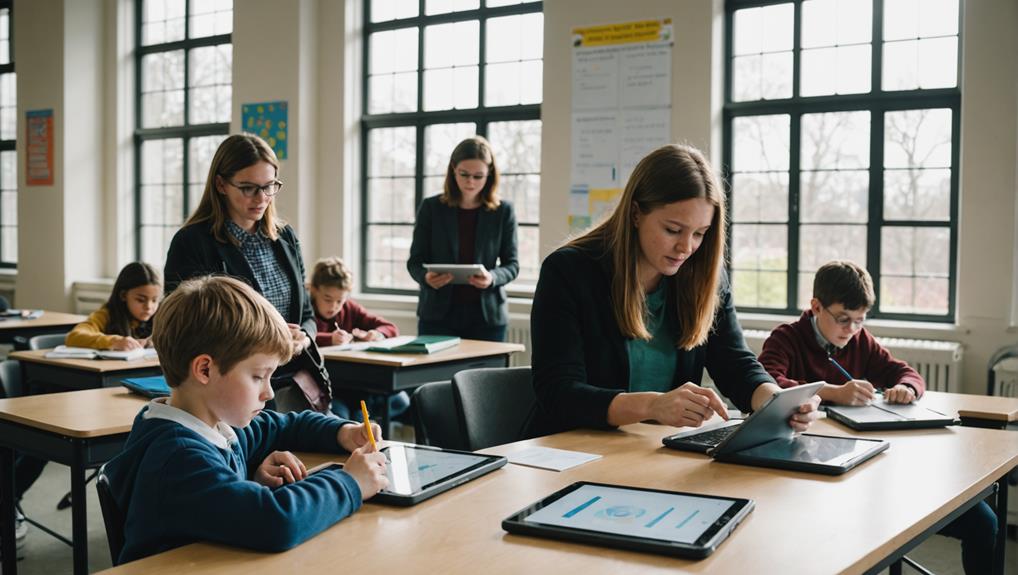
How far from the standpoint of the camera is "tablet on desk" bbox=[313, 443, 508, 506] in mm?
1462

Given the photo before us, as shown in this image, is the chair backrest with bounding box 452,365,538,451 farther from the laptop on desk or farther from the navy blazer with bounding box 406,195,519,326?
the navy blazer with bounding box 406,195,519,326

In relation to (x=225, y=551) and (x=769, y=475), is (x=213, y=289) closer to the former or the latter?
(x=225, y=551)

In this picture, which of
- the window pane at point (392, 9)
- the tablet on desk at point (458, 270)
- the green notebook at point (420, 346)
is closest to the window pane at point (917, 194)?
the tablet on desk at point (458, 270)

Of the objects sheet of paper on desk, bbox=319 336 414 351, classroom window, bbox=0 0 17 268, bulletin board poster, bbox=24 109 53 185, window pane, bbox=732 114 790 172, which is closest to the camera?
sheet of paper on desk, bbox=319 336 414 351

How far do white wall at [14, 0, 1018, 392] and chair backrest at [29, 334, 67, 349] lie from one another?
237 centimetres

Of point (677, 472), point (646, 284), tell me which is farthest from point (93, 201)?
point (677, 472)

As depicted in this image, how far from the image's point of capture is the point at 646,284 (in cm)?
224

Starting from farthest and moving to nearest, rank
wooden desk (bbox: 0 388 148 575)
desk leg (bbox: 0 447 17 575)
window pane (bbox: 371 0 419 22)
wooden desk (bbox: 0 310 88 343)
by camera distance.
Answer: window pane (bbox: 371 0 419 22) < wooden desk (bbox: 0 310 88 343) < desk leg (bbox: 0 447 17 575) < wooden desk (bbox: 0 388 148 575)

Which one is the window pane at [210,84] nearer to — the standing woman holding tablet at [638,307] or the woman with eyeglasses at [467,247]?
the woman with eyeglasses at [467,247]

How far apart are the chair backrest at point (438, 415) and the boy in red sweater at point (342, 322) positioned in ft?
4.47

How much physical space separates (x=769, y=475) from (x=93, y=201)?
24.2 feet

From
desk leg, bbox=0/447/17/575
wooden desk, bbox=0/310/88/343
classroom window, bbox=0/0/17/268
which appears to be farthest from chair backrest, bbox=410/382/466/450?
classroom window, bbox=0/0/17/268

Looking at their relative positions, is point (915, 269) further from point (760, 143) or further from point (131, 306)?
point (131, 306)

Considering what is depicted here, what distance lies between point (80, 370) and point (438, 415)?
1.65m
